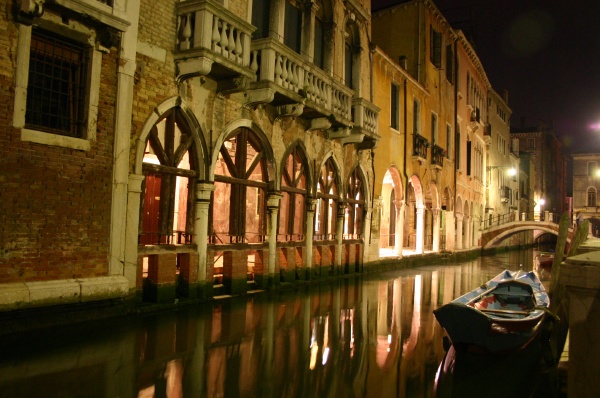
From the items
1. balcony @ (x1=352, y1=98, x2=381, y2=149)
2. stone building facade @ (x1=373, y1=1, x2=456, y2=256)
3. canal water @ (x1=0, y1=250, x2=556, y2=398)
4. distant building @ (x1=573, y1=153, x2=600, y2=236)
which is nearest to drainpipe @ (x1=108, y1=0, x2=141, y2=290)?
canal water @ (x1=0, y1=250, x2=556, y2=398)

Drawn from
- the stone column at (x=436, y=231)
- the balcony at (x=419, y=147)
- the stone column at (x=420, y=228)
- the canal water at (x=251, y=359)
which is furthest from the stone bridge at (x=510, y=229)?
the canal water at (x=251, y=359)

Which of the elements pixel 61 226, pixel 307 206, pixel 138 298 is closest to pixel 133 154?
pixel 61 226

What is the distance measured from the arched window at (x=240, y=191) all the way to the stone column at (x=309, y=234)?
1.45 meters

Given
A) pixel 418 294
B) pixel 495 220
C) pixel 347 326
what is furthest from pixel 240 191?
pixel 495 220

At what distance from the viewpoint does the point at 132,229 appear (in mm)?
8055

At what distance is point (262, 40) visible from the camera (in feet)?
34.7

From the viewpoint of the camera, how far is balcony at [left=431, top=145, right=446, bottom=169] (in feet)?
72.9

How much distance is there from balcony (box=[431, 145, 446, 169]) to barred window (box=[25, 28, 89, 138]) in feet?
57.1

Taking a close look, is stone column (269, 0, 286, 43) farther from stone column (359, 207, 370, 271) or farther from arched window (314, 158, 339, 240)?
stone column (359, 207, 370, 271)

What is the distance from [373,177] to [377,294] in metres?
5.80

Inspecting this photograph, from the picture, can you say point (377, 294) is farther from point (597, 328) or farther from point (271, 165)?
point (597, 328)

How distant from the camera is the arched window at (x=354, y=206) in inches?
628

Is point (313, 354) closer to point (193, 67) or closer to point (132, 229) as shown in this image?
point (132, 229)

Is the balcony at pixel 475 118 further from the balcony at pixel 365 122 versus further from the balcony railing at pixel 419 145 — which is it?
the balcony at pixel 365 122
